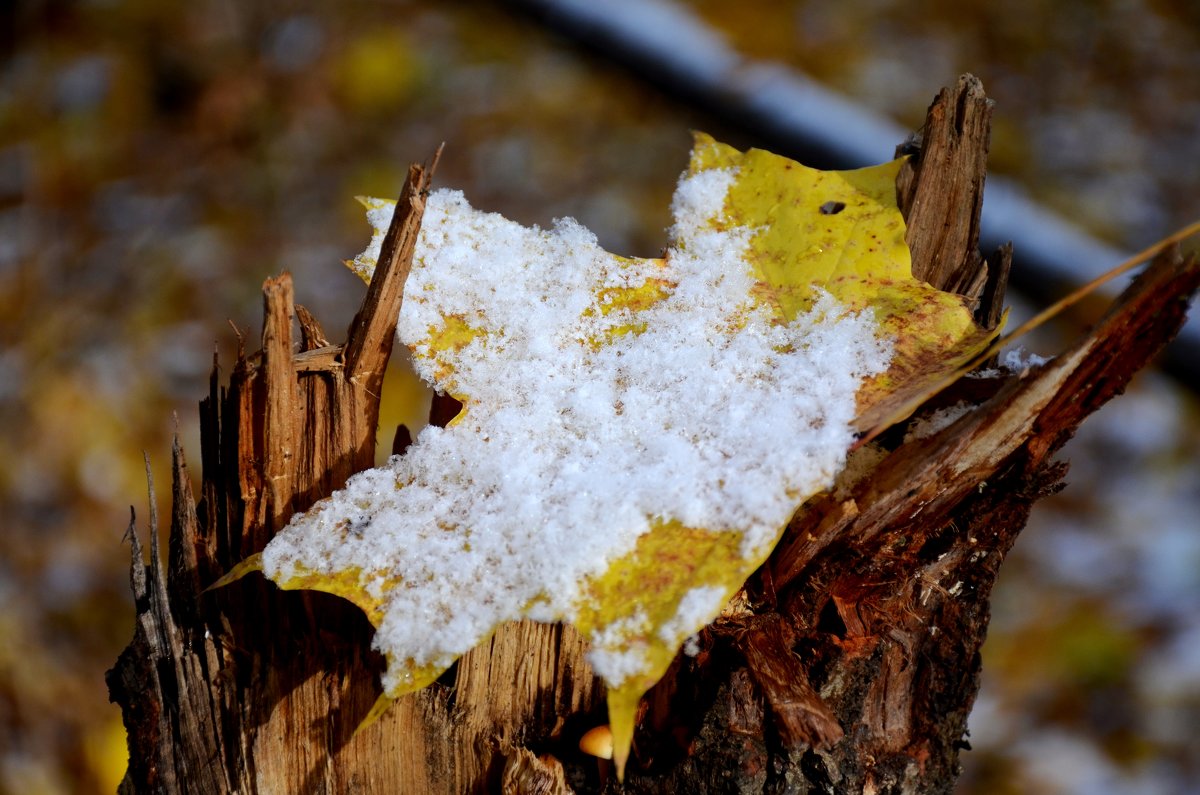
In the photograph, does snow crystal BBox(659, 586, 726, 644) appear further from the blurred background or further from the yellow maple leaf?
the blurred background

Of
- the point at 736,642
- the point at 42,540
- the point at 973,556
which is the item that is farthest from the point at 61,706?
the point at 973,556

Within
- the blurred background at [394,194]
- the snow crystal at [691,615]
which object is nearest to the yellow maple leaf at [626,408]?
the snow crystal at [691,615]

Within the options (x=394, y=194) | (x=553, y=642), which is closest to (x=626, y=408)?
(x=553, y=642)

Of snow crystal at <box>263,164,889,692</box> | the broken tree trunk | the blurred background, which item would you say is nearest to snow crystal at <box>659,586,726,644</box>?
snow crystal at <box>263,164,889,692</box>

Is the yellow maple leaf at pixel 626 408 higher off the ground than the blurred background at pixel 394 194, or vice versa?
the blurred background at pixel 394 194

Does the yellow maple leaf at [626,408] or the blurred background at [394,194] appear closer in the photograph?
the yellow maple leaf at [626,408]

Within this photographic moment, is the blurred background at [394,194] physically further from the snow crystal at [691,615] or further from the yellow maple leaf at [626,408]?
the snow crystal at [691,615]

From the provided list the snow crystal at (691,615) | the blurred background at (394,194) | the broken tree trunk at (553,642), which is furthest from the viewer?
the blurred background at (394,194)

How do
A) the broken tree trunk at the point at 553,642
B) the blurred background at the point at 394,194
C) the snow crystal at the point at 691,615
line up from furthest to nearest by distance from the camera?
the blurred background at the point at 394,194
the broken tree trunk at the point at 553,642
the snow crystal at the point at 691,615
